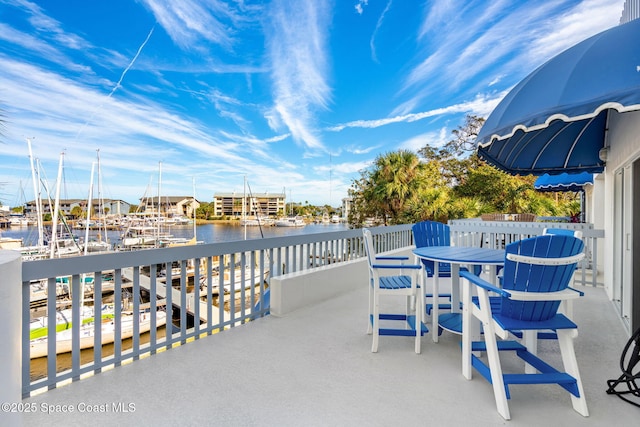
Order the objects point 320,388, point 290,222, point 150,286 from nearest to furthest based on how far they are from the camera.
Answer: point 320,388 < point 150,286 < point 290,222

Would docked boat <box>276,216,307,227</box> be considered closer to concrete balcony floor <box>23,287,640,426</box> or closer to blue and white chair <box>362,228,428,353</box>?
concrete balcony floor <box>23,287,640,426</box>

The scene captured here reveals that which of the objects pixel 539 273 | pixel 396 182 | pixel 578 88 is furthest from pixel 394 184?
pixel 578 88

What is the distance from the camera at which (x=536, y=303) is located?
214cm

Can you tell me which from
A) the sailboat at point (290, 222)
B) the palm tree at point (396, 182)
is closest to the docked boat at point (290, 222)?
the sailboat at point (290, 222)

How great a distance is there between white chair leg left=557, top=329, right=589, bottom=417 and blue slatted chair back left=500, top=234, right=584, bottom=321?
15cm

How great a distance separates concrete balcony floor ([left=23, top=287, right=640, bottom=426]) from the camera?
6.59ft

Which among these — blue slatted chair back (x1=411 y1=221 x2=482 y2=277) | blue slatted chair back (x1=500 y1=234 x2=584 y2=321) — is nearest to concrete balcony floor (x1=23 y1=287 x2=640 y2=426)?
blue slatted chair back (x1=500 y1=234 x2=584 y2=321)

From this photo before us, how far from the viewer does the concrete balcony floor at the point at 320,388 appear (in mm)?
2010

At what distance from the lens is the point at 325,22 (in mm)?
14789

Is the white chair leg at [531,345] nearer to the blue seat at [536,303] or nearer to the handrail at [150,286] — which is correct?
the blue seat at [536,303]

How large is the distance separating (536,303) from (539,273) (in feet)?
0.63

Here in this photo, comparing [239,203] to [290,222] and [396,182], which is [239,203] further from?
[396,182]

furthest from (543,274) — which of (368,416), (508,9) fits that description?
(508,9)

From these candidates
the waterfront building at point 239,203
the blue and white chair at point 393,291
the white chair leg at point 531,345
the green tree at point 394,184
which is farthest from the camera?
the waterfront building at point 239,203
